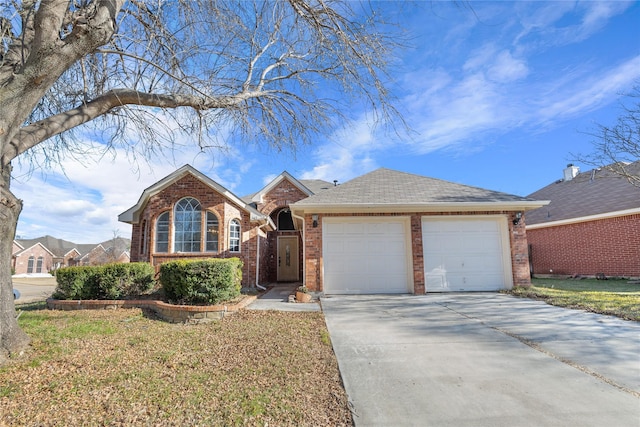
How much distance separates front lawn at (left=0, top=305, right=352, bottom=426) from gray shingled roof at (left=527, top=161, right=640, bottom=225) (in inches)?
517

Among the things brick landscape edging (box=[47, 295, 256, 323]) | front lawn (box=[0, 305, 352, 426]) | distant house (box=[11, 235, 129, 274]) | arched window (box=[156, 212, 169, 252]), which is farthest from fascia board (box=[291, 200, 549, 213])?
distant house (box=[11, 235, 129, 274])

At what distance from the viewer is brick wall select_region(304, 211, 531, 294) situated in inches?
370

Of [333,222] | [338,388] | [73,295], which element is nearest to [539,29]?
[333,222]

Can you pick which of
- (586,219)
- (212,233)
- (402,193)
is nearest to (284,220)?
(212,233)

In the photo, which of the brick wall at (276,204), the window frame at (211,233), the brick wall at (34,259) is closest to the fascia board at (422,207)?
the window frame at (211,233)

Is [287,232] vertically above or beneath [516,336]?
above

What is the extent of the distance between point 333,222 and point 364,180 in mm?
2535

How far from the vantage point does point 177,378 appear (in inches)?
143

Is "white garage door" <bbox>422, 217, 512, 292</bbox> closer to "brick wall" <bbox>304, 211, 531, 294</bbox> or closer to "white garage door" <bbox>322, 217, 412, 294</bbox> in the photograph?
"brick wall" <bbox>304, 211, 531, 294</bbox>

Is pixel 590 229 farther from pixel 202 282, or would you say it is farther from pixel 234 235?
pixel 202 282

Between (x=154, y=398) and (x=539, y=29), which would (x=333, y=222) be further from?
(x=154, y=398)

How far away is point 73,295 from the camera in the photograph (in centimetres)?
845

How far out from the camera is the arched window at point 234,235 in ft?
41.0

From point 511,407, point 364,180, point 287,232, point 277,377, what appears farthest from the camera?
point 287,232
